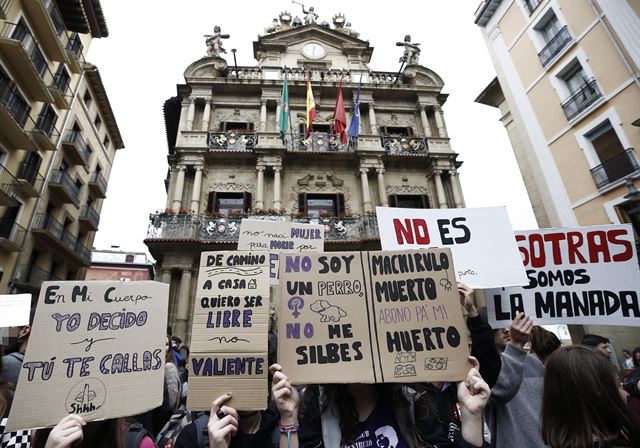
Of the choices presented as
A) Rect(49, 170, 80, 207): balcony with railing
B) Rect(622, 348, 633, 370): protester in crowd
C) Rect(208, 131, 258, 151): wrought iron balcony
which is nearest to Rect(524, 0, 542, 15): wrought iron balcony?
Rect(208, 131, 258, 151): wrought iron balcony

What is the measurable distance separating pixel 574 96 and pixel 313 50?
1303 centimetres

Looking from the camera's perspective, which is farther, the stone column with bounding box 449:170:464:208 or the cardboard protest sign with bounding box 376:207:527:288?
the stone column with bounding box 449:170:464:208

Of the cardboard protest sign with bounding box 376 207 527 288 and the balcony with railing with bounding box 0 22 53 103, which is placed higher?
the balcony with railing with bounding box 0 22 53 103

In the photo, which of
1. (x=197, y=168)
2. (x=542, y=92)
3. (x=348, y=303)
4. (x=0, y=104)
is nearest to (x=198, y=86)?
(x=197, y=168)

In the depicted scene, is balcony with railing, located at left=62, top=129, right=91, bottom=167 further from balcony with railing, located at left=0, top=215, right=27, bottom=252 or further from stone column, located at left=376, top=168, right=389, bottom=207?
stone column, located at left=376, top=168, right=389, bottom=207

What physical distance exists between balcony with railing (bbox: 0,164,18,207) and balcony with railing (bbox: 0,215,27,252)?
105 centimetres

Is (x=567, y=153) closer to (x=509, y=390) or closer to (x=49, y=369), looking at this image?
(x=509, y=390)

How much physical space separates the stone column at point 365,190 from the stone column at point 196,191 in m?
7.12

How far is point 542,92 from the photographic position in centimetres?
1381

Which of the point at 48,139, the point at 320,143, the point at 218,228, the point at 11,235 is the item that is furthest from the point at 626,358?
the point at 48,139

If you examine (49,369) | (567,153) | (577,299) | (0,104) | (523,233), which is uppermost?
(0,104)

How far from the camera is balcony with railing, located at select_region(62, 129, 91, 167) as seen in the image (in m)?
18.4

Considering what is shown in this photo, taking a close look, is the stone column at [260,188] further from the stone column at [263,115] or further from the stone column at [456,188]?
the stone column at [456,188]

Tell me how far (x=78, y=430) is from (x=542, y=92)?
17.6 m
